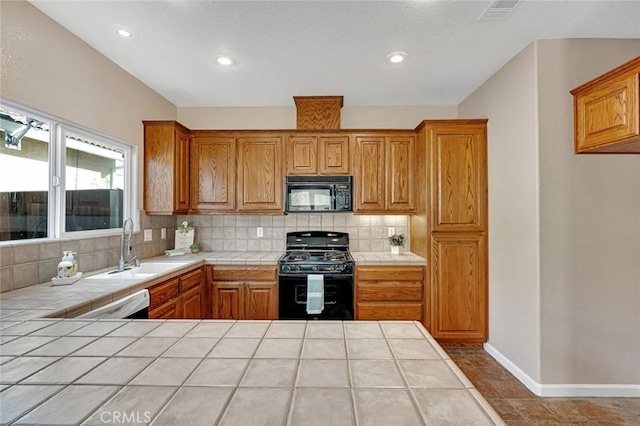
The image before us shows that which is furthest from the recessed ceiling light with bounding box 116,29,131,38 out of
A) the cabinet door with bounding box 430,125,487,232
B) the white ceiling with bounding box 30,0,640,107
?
the cabinet door with bounding box 430,125,487,232

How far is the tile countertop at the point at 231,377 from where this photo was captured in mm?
578

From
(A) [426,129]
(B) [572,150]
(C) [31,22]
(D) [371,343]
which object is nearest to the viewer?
(D) [371,343]

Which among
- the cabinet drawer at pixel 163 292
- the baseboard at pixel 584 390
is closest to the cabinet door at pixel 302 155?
the cabinet drawer at pixel 163 292

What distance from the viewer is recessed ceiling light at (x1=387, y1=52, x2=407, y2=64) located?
2.35m

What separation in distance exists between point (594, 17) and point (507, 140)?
920mm

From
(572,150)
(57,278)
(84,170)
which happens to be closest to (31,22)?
(84,170)

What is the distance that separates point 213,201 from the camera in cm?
325

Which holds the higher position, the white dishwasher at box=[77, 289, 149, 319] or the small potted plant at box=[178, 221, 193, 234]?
the small potted plant at box=[178, 221, 193, 234]

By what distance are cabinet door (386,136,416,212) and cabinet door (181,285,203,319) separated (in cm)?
216

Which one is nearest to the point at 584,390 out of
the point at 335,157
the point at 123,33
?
the point at 335,157

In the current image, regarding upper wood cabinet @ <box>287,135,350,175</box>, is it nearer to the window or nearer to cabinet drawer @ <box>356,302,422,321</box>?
cabinet drawer @ <box>356,302,422,321</box>

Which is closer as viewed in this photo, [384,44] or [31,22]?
[31,22]

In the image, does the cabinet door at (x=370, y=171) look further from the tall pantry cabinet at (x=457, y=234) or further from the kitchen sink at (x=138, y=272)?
the kitchen sink at (x=138, y=272)

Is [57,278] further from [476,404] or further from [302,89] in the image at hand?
[302,89]
